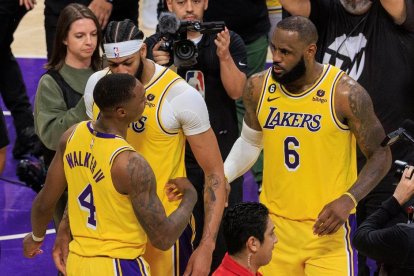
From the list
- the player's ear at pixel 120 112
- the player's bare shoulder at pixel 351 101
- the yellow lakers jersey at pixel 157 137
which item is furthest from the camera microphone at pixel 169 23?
the player's ear at pixel 120 112

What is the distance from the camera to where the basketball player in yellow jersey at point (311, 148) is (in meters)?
5.47

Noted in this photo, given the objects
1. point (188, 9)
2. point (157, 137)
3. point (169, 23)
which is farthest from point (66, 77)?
point (157, 137)

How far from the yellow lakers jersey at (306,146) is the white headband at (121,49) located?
76 cm

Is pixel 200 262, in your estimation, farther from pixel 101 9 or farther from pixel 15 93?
pixel 15 93

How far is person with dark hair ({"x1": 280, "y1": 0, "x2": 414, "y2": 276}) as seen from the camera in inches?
255

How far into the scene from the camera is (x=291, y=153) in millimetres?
5578

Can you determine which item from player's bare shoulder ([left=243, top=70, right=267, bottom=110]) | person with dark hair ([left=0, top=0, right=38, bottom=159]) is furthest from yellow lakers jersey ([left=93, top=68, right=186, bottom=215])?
person with dark hair ([left=0, top=0, right=38, bottom=159])

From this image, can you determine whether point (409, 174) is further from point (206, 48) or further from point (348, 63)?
point (206, 48)

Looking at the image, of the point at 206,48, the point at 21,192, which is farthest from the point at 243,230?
the point at 21,192

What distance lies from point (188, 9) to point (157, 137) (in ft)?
4.25

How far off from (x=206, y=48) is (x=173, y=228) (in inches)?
73.4

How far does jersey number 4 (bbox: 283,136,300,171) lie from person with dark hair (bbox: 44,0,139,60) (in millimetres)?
2606

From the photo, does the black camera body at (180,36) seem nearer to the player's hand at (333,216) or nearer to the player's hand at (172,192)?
the player's hand at (172,192)

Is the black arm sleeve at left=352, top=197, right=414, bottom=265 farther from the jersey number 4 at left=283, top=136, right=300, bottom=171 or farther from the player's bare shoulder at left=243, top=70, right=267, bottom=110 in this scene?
the player's bare shoulder at left=243, top=70, right=267, bottom=110
